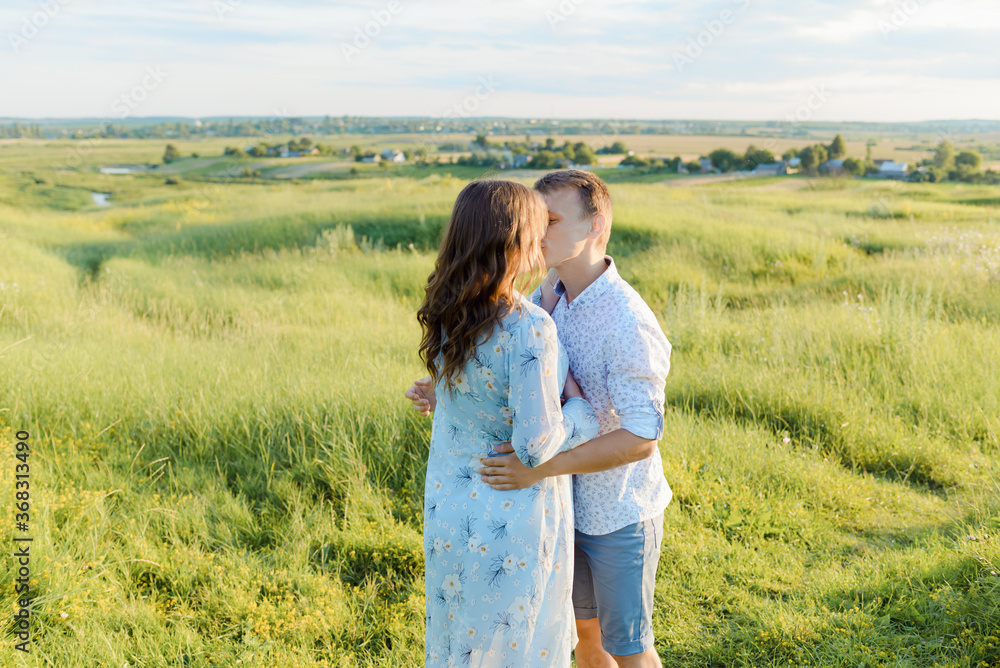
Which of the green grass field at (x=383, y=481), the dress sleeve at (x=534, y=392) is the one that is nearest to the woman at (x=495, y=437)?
the dress sleeve at (x=534, y=392)

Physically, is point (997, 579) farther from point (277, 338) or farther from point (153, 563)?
point (277, 338)

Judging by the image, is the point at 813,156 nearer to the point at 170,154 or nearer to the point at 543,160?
the point at 543,160

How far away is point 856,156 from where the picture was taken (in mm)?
37688

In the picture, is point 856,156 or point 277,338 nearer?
point 277,338

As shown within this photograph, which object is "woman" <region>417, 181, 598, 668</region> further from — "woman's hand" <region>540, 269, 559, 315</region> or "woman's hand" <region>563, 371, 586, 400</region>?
"woman's hand" <region>540, 269, 559, 315</region>

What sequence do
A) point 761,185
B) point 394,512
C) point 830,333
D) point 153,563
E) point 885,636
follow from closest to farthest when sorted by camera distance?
1. point 885,636
2. point 153,563
3. point 394,512
4. point 830,333
5. point 761,185

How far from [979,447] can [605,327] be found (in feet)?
14.2

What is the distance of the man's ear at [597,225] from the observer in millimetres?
1982

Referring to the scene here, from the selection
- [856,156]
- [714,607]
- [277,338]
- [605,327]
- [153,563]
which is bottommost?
[714,607]

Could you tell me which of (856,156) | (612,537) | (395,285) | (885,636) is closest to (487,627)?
(612,537)

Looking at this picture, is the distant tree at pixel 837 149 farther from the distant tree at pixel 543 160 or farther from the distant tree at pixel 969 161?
the distant tree at pixel 543 160

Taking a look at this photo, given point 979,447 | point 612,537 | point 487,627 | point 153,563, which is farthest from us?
point 979,447

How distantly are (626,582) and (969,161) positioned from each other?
4016cm

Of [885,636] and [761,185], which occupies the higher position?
[761,185]
